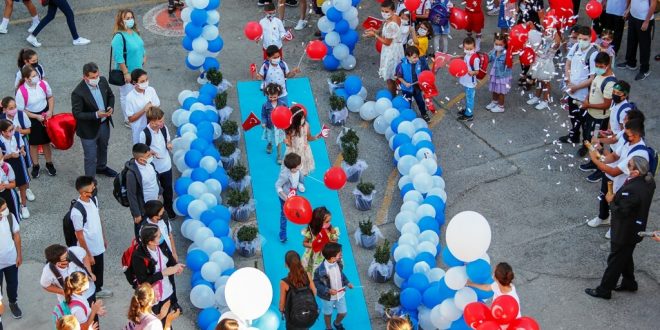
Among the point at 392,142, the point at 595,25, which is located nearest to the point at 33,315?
the point at 392,142

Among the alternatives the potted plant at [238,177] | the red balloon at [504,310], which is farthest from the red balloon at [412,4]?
the red balloon at [504,310]

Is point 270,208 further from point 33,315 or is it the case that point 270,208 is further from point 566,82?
point 566,82

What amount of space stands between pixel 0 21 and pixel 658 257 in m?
11.5

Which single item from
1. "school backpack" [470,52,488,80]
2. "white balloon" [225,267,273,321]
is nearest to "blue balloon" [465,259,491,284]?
"white balloon" [225,267,273,321]

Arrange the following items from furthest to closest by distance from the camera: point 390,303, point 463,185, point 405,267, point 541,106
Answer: point 541,106
point 463,185
point 405,267
point 390,303

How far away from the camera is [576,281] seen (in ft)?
34.4

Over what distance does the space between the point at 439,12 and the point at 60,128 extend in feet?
19.9

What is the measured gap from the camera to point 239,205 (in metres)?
11.4

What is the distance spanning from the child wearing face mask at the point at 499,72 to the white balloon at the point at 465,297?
5201mm

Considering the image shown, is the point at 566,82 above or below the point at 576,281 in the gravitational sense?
above

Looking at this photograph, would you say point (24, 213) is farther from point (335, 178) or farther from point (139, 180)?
point (335, 178)

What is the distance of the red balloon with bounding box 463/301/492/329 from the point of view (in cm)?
827

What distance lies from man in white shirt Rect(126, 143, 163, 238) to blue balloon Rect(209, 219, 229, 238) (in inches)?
29.9

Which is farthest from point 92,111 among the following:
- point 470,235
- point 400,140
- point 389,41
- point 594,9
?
point 594,9
